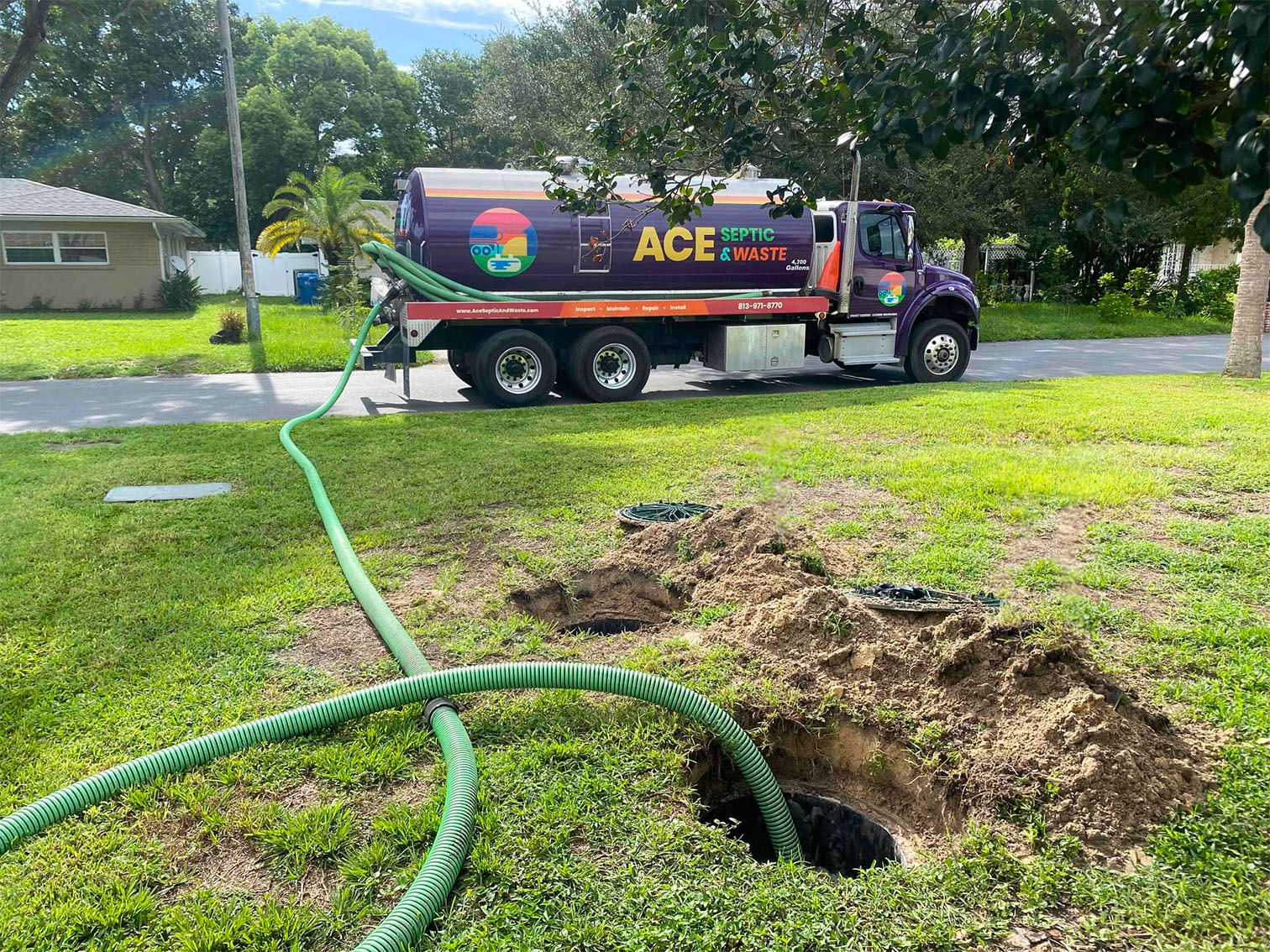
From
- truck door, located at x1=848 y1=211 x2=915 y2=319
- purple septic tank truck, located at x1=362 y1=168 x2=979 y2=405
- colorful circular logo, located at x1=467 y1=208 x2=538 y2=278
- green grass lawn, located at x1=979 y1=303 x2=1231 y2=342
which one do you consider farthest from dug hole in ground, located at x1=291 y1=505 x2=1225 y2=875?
green grass lawn, located at x1=979 y1=303 x2=1231 y2=342

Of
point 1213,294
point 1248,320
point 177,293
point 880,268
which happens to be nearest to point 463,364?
point 880,268

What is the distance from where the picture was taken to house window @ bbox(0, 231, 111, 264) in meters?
27.2

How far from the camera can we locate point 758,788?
10.4 ft

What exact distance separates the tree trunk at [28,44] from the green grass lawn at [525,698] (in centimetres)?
1411

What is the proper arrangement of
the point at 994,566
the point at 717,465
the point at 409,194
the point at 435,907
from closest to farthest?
the point at 435,907, the point at 994,566, the point at 717,465, the point at 409,194

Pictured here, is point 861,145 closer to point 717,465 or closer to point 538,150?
point 538,150

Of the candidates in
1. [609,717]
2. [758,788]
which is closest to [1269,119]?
[758,788]

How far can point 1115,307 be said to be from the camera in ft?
88.7

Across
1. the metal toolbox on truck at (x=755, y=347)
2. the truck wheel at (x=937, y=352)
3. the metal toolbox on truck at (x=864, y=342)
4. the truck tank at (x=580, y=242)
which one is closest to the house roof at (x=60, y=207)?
the truck tank at (x=580, y=242)

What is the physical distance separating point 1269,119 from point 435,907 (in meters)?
2.76

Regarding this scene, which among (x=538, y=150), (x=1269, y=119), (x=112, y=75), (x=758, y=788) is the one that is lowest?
(x=758, y=788)

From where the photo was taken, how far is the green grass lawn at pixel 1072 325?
22844 millimetres

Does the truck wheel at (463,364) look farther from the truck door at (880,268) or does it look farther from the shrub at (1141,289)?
the shrub at (1141,289)

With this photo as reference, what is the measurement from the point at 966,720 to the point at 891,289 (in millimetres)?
11410
